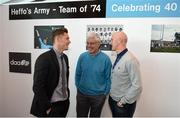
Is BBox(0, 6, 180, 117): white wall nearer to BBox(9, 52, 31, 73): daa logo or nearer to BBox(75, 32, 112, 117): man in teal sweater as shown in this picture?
BBox(9, 52, 31, 73): daa logo

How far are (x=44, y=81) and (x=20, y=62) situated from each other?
5.04ft

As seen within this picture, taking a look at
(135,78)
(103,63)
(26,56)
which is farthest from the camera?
(26,56)

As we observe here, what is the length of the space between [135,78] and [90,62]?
67 centimetres

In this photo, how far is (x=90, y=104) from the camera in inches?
112

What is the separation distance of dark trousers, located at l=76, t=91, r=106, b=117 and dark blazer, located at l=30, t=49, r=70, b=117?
67 cm

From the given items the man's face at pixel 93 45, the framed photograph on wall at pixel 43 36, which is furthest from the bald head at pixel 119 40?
the framed photograph on wall at pixel 43 36

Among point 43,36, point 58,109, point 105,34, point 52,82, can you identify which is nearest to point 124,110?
point 58,109

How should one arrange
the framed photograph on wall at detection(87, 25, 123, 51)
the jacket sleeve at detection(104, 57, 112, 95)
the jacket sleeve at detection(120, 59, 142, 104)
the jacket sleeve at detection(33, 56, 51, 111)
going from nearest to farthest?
the jacket sleeve at detection(33, 56, 51, 111) < the jacket sleeve at detection(120, 59, 142, 104) < the jacket sleeve at detection(104, 57, 112, 95) < the framed photograph on wall at detection(87, 25, 123, 51)

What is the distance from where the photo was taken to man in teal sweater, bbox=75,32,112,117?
2.73 meters

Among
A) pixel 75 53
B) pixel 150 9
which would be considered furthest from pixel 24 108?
pixel 150 9

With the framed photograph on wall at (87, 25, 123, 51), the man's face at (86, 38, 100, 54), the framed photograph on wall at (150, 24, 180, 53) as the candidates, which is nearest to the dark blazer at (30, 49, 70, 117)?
the man's face at (86, 38, 100, 54)

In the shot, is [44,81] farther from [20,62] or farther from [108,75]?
[20,62]

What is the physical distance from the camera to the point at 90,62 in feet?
9.13

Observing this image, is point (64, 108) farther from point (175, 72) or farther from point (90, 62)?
point (175, 72)
